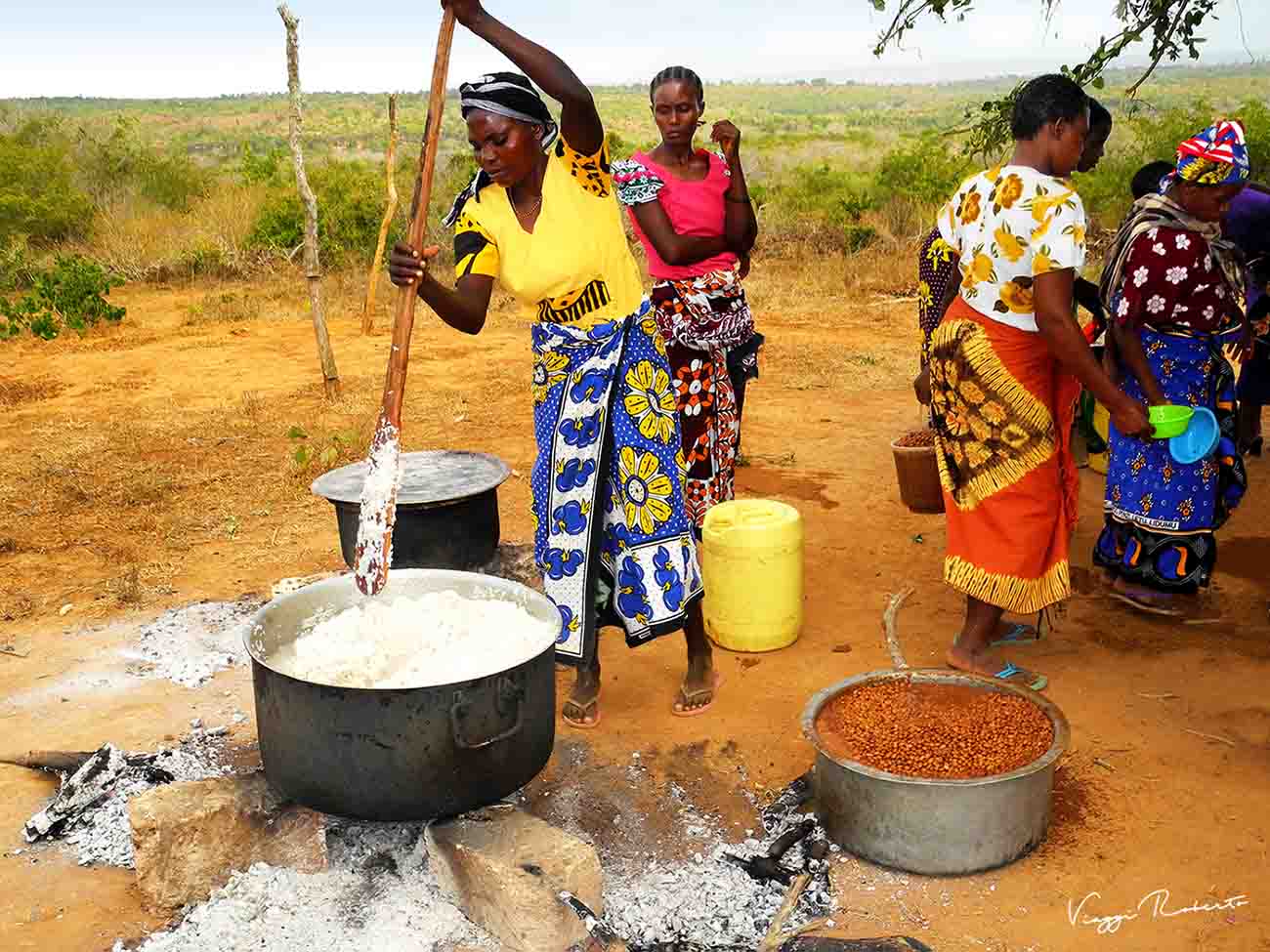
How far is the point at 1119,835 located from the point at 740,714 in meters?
1.18

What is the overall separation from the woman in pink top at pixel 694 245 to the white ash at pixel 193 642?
1744mm

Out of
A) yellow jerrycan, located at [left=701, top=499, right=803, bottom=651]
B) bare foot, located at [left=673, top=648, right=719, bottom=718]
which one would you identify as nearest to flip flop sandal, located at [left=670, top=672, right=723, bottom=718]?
bare foot, located at [left=673, top=648, right=719, bottom=718]

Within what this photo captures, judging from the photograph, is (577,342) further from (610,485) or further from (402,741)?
(402,741)

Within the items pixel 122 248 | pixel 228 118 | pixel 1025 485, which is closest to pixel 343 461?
pixel 1025 485

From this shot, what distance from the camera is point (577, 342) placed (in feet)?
10.9

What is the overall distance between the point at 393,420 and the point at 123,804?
1.32m

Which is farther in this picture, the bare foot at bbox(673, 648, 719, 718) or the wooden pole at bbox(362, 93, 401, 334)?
the wooden pole at bbox(362, 93, 401, 334)

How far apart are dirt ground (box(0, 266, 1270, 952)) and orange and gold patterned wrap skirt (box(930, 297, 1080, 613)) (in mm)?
450

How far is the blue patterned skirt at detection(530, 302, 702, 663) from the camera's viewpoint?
11.0 feet

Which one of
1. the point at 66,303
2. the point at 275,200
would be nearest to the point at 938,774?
the point at 66,303

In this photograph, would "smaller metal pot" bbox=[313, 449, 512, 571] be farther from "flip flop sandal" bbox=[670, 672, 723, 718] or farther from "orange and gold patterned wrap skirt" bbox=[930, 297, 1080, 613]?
"orange and gold patterned wrap skirt" bbox=[930, 297, 1080, 613]

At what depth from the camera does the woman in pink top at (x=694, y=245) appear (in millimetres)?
4359

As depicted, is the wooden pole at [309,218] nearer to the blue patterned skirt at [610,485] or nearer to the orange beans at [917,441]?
the orange beans at [917,441]

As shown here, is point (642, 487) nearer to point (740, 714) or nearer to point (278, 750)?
point (740, 714)
